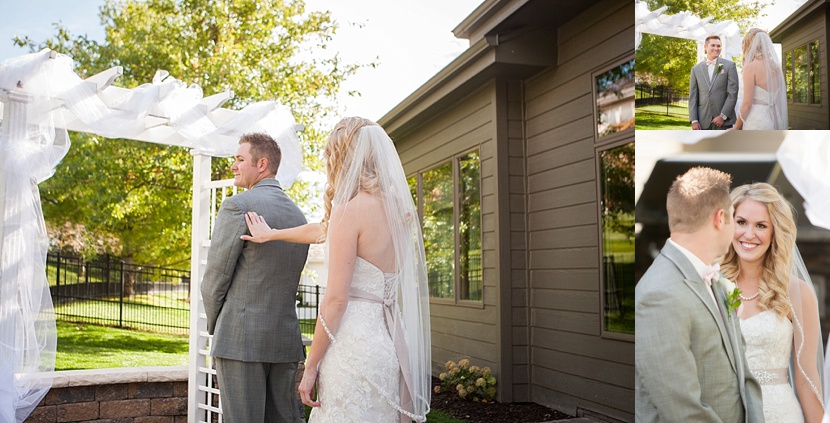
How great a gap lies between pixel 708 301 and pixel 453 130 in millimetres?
5349

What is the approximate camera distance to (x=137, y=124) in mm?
4750

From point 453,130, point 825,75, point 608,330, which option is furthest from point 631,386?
point 453,130

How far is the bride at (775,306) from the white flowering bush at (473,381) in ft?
12.1

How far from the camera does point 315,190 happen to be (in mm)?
13961

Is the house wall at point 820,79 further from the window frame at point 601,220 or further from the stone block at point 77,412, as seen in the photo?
the stone block at point 77,412

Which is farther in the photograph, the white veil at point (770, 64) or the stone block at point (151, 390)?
the stone block at point (151, 390)

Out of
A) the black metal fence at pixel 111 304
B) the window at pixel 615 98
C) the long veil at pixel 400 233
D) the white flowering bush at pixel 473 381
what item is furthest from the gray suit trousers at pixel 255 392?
the black metal fence at pixel 111 304

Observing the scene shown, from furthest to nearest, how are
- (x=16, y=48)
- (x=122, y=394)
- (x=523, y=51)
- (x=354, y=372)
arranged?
(x=16, y=48)
(x=523, y=51)
(x=122, y=394)
(x=354, y=372)

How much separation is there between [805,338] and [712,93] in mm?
1208

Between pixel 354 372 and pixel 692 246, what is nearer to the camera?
pixel 354 372

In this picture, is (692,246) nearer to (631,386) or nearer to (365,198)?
(365,198)

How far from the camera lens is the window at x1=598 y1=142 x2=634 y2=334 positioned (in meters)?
5.48

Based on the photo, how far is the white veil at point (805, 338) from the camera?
3225 mm

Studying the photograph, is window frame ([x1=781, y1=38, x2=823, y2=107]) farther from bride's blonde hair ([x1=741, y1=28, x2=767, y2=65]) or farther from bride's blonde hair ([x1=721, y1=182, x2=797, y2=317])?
bride's blonde hair ([x1=721, y1=182, x2=797, y2=317])
